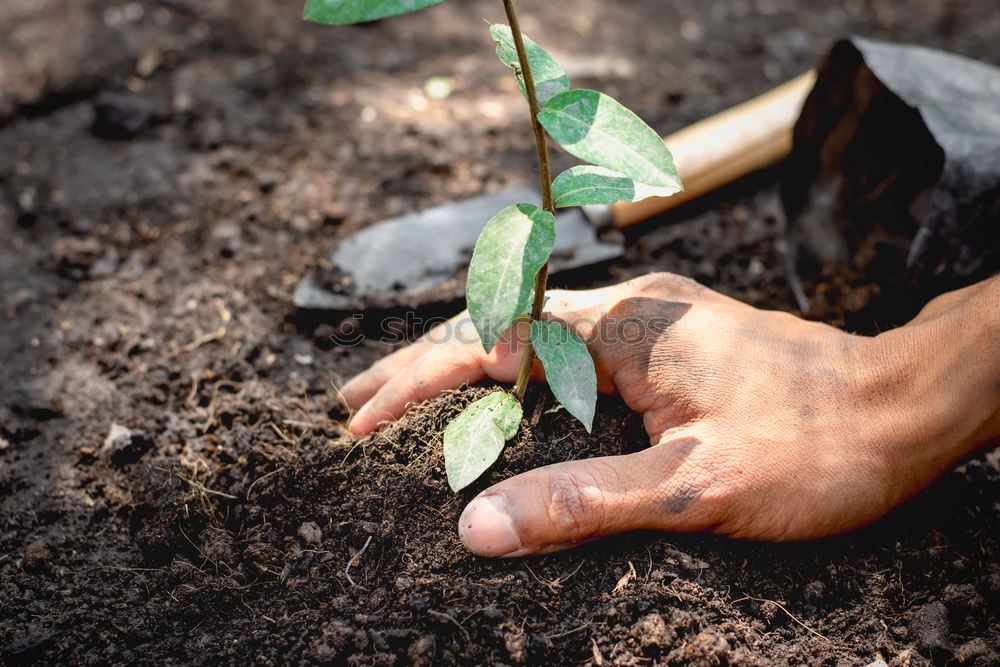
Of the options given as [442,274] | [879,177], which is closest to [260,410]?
[442,274]

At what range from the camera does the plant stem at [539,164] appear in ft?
3.64

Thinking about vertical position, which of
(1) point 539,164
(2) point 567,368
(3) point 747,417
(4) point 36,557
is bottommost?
(4) point 36,557

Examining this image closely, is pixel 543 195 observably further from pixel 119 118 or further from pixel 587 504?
pixel 119 118

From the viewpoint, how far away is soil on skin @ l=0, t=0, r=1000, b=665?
4.50ft

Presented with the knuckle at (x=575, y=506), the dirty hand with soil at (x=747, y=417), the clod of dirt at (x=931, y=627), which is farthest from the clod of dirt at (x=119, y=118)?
the clod of dirt at (x=931, y=627)

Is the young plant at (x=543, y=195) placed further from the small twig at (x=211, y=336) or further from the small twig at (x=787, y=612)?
the small twig at (x=211, y=336)

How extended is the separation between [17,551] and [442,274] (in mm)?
1298

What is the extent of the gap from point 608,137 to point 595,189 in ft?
0.47

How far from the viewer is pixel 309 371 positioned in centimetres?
206

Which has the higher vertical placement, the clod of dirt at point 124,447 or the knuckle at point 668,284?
the knuckle at point 668,284

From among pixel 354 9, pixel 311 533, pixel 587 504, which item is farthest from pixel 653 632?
pixel 354 9

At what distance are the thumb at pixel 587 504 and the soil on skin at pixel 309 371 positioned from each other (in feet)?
0.25

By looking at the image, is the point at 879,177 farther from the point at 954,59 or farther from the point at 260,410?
the point at 260,410

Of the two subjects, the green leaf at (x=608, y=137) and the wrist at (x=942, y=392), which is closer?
the green leaf at (x=608, y=137)
